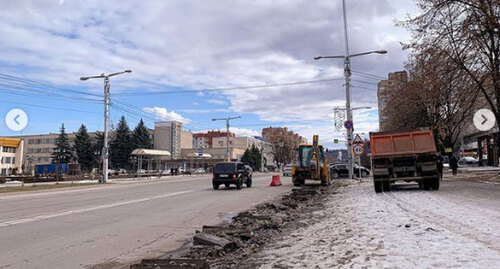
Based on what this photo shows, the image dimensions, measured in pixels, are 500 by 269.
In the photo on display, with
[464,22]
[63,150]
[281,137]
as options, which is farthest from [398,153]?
[281,137]

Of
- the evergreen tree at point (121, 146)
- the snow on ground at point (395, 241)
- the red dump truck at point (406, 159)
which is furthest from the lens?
the evergreen tree at point (121, 146)

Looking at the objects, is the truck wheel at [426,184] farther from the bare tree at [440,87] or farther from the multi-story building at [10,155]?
the multi-story building at [10,155]

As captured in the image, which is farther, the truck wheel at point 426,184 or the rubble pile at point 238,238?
the truck wheel at point 426,184

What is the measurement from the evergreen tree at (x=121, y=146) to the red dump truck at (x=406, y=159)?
74.8 m

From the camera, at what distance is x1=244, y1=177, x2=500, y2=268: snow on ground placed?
5191mm

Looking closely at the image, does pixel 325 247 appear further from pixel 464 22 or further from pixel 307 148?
pixel 307 148

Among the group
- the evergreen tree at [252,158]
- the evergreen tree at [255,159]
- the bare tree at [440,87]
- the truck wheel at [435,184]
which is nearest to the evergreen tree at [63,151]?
the evergreen tree at [252,158]

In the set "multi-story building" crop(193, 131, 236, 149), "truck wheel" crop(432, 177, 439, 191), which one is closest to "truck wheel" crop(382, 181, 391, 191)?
"truck wheel" crop(432, 177, 439, 191)

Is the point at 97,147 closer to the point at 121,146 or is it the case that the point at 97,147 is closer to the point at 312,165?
the point at 121,146

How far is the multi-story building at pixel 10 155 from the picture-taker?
8769cm

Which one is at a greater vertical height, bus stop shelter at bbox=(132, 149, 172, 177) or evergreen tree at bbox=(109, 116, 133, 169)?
evergreen tree at bbox=(109, 116, 133, 169)

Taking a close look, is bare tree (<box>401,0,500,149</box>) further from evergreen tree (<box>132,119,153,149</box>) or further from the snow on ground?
evergreen tree (<box>132,119,153,149</box>)

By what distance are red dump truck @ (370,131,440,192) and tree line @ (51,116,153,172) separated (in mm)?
73317

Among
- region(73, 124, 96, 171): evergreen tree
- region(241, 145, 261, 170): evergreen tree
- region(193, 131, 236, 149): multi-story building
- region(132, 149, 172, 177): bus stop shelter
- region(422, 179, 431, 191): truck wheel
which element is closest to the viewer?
region(422, 179, 431, 191): truck wheel
